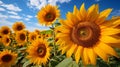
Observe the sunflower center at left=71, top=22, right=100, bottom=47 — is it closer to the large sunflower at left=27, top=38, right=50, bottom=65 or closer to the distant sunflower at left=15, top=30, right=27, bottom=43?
the large sunflower at left=27, top=38, right=50, bottom=65

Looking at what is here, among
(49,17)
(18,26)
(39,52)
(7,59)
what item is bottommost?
(7,59)

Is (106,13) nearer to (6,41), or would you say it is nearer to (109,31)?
(109,31)

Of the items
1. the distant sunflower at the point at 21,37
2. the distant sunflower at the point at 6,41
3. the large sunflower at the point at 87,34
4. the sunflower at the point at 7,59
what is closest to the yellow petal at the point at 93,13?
the large sunflower at the point at 87,34

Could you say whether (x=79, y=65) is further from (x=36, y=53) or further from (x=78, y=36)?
(x=36, y=53)

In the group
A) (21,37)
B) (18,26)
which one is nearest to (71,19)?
(21,37)

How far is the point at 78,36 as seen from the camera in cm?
327

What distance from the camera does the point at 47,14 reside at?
18.7ft

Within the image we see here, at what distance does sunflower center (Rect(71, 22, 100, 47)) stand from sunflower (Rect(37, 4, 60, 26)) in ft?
7.29

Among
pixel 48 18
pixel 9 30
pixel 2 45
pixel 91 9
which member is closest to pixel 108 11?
pixel 91 9

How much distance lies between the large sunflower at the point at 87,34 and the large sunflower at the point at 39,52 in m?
1.46

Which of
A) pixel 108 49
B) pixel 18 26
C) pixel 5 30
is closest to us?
pixel 108 49

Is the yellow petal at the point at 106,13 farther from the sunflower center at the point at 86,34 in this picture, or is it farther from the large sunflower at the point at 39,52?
the large sunflower at the point at 39,52

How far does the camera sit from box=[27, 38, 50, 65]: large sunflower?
468cm

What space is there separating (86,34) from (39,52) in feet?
6.19
